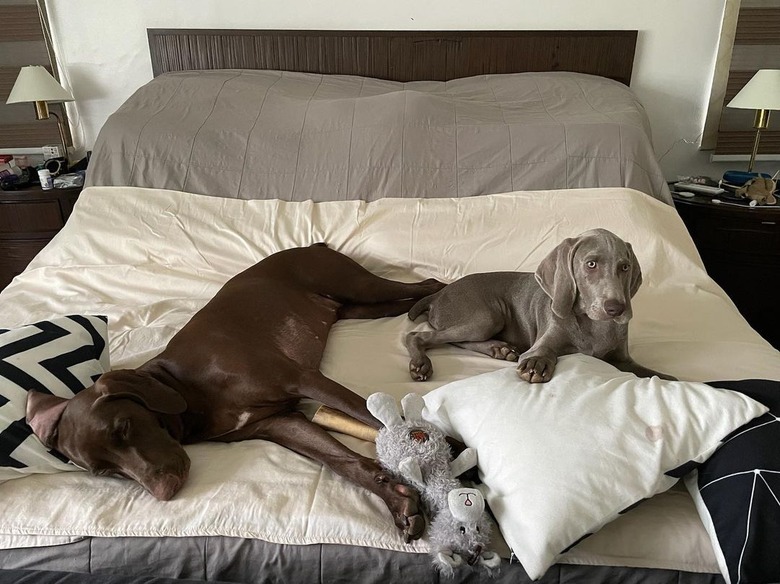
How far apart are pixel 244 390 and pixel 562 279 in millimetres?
785

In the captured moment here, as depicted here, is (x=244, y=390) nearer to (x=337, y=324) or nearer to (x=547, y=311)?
(x=337, y=324)

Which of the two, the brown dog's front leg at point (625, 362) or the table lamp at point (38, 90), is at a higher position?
the table lamp at point (38, 90)

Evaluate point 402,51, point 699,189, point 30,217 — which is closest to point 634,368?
point 699,189

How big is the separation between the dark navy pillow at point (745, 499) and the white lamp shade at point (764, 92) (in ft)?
6.20

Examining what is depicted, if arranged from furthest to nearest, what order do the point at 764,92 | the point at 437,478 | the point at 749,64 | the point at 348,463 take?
the point at 749,64
the point at 764,92
the point at 348,463
the point at 437,478

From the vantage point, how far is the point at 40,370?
1.34 m

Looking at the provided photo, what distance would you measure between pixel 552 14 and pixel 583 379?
221 centimetres

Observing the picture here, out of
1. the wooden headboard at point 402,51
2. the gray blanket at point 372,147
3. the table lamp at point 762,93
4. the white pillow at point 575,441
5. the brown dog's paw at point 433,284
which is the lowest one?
the brown dog's paw at point 433,284

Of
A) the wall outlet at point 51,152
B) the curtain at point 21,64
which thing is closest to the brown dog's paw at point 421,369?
the wall outlet at point 51,152

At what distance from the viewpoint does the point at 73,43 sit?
9.83 ft

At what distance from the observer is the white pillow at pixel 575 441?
1043mm

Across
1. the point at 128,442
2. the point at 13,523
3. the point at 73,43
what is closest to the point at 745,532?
the point at 128,442

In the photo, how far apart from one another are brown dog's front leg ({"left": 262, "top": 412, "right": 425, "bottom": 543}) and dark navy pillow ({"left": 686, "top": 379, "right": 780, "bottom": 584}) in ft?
1.68

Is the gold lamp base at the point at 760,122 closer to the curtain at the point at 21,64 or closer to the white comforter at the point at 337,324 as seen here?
the white comforter at the point at 337,324
